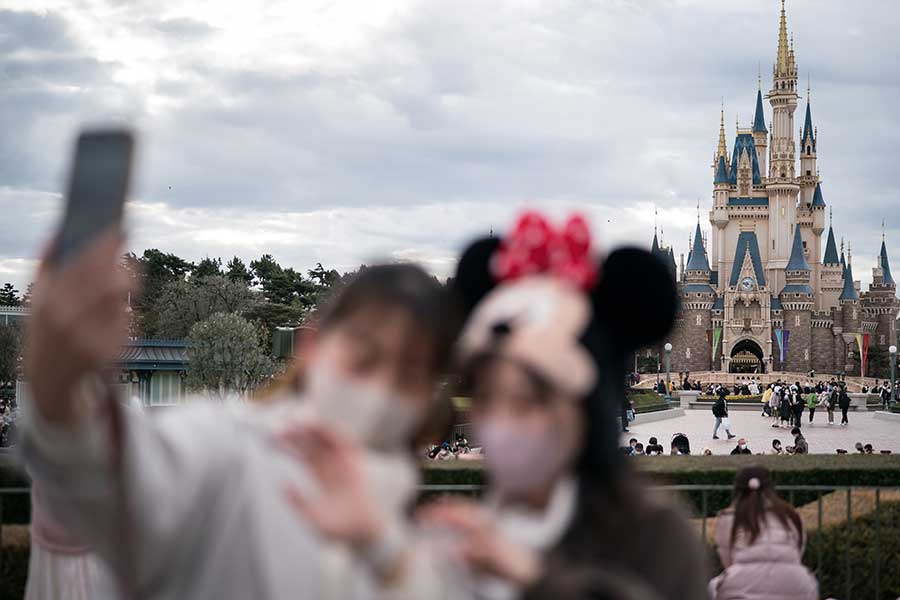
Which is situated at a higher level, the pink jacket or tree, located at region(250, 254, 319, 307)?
tree, located at region(250, 254, 319, 307)

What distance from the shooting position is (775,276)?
84.2 metres

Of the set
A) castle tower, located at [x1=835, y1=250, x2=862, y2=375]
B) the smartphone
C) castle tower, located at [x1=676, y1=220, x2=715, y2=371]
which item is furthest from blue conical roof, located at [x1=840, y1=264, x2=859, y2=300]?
the smartphone

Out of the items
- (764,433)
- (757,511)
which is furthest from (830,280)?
(757,511)

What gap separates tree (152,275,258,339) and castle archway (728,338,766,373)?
43611 mm

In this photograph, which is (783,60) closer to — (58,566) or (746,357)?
(746,357)

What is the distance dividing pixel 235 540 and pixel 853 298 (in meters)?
88.6

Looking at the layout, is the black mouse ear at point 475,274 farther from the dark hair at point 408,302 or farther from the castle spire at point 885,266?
the castle spire at point 885,266

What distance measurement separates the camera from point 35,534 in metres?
4.32

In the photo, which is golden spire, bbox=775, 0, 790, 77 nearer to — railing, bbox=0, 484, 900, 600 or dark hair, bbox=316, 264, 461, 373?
railing, bbox=0, 484, 900, 600

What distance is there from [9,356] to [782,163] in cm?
6981

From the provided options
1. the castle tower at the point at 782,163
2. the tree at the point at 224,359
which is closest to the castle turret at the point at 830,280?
the castle tower at the point at 782,163

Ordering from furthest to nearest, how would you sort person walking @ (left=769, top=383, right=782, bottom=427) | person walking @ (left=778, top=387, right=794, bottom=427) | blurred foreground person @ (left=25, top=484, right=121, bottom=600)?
person walking @ (left=769, top=383, right=782, bottom=427), person walking @ (left=778, top=387, right=794, bottom=427), blurred foreground person @ (left=25, top=484, right=121, bottom=600)

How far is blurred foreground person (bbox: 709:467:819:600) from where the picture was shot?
3.78 metres

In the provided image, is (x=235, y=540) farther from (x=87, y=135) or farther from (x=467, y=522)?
(x=87, y=135)
